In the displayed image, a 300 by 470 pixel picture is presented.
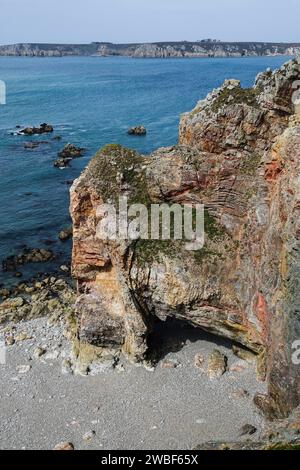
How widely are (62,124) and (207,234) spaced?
79.7 metres

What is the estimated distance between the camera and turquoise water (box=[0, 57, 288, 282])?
168ft

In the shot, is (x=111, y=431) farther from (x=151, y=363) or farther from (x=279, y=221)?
(x=279, y=221)

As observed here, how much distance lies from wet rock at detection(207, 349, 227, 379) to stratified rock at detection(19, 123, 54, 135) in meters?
72.6

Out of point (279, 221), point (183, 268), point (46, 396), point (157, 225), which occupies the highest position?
point (279, 221)

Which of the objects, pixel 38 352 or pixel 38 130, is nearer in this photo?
pixel 38 352

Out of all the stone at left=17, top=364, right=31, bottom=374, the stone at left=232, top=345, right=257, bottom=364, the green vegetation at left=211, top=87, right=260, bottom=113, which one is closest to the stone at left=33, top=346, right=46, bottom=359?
the stone at left=17, top=364, right=31, bottom=374

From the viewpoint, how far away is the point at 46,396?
82.4 feet

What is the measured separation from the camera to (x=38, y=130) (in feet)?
298

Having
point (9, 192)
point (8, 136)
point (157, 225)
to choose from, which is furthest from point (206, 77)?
point (157, 225)

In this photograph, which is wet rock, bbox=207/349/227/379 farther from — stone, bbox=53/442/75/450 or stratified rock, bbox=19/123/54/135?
stratified rock, bbox=19/123/54/135

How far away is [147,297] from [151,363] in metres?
3.68

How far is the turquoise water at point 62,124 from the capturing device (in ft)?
168

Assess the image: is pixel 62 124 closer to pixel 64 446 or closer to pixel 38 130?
pixel 38 130

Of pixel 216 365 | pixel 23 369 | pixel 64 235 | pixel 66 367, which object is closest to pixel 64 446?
Result: pixel 66 367
